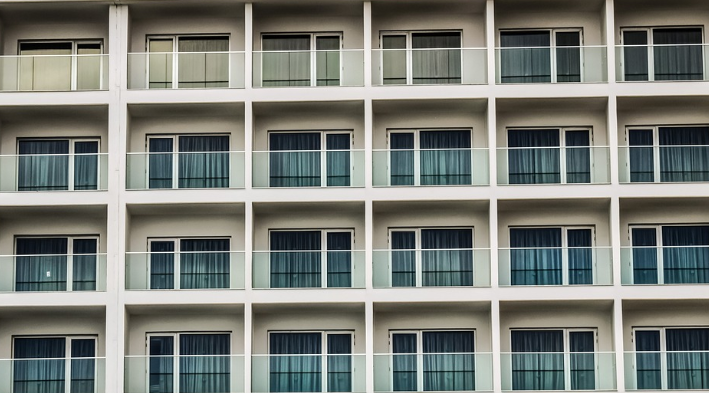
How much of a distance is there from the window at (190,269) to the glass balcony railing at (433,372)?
4.44 meters

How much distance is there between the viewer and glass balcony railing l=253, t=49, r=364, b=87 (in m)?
33.7

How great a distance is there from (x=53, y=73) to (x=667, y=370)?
17097 mm

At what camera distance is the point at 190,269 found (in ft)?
108

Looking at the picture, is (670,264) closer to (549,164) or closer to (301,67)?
(549,164)

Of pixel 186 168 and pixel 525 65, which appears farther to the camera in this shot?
pixel 525 65

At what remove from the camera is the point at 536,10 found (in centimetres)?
3447

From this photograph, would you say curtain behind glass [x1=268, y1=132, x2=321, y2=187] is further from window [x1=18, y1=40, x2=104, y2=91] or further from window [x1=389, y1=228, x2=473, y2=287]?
window [x1=18, y1=40, x2=104, y2=91]

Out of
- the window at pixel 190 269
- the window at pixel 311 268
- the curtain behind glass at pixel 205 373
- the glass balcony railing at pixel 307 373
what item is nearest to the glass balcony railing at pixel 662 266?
the window at pixel 311 268

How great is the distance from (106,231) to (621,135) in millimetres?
13484

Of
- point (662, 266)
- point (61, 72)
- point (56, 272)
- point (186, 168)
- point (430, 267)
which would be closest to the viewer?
point (662, 266)

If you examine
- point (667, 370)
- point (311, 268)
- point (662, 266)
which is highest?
point (311, 268)

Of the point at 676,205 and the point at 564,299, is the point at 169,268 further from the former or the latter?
the point at 676,205

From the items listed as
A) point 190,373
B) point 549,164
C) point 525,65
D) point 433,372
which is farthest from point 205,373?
point 525,65

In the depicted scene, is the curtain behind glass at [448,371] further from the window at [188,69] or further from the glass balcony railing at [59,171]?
the glass balcony railing at [59,171]
